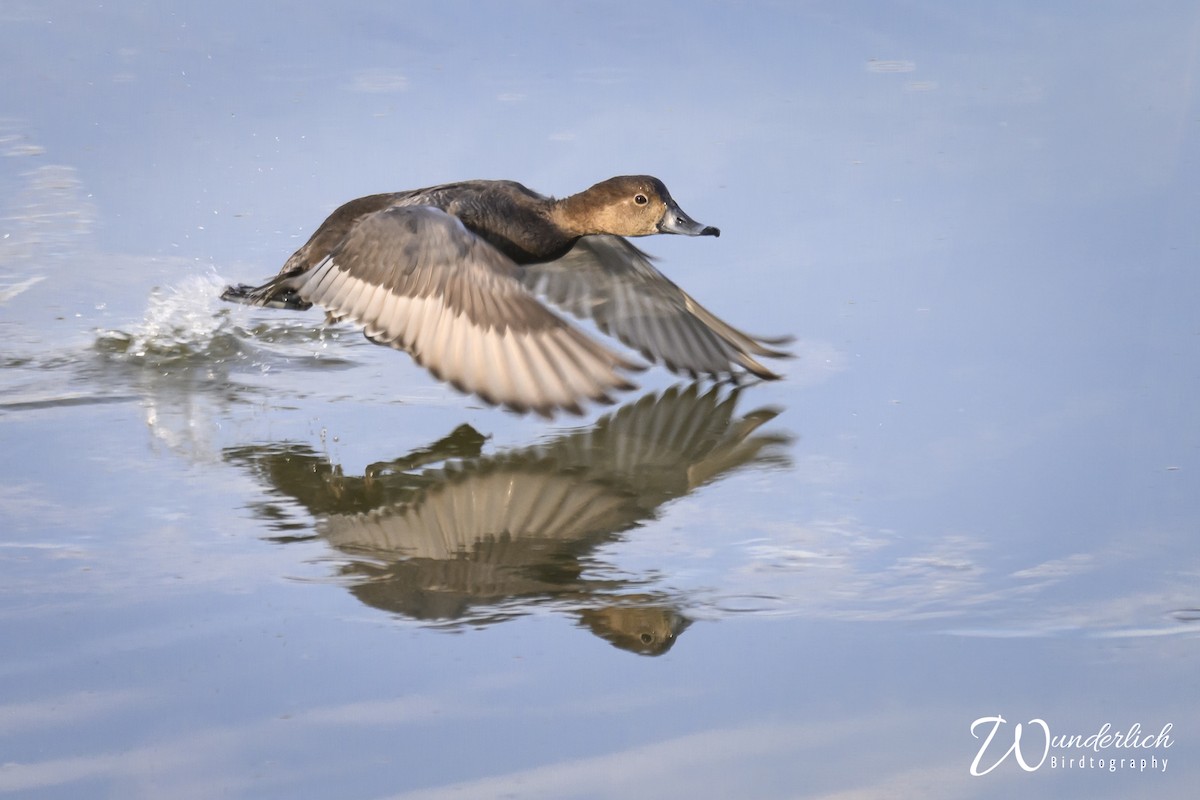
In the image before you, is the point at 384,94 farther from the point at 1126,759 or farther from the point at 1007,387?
the point at 1126,759

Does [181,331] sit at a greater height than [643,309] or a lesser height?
lesser

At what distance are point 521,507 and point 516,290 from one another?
1.13m

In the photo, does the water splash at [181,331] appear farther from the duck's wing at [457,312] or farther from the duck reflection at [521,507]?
the duck reflection at [521,507]

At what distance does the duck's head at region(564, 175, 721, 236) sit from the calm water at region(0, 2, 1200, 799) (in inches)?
20.1

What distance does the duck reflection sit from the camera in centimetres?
482

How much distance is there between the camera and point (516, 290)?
21.0 ft

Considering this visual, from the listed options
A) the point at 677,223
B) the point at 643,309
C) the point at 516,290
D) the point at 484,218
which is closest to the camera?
the point at 516,290

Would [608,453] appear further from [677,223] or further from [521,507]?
[677,223]

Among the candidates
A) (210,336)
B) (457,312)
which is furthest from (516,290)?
(210,336)

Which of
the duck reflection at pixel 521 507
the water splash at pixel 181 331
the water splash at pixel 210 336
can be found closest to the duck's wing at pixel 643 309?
the duck reflection at pixel 521 507

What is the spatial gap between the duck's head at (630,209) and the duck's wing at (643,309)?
0.51 ft

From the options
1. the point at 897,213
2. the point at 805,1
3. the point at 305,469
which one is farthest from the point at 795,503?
the point at 805,1

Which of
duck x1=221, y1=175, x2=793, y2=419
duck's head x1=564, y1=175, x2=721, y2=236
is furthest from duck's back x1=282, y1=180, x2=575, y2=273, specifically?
duck's head x1=564, y1=175, x2=721, y2=236

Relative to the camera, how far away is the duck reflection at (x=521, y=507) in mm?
4820
